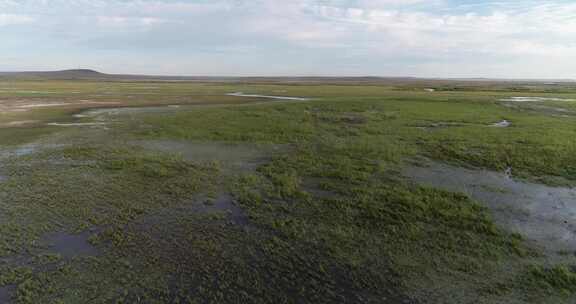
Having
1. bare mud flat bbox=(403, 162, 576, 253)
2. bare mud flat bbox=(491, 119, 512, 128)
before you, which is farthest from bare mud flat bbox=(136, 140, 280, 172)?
bare mud flat bbox=(491, 119, 512, 128)

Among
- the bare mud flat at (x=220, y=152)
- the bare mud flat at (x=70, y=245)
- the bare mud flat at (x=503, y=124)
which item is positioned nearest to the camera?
the bare mud flat at (x=70, y=245)

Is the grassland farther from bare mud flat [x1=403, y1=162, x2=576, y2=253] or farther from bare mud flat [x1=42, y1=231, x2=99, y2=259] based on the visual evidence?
bare mud flat [x1=403, y1=162, x2=576, y2=253]

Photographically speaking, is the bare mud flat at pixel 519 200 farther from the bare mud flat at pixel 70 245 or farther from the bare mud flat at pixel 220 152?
the bare mud flat at pixel 70 245

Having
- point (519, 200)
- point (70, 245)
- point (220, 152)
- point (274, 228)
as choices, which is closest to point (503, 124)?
point (519, 200)

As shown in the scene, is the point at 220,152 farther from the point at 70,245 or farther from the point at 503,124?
the point at 503,124

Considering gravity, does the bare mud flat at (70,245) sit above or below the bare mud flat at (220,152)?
below

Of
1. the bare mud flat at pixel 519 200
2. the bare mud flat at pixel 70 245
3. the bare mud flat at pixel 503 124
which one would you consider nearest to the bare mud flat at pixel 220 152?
the bare mud flat at pixel 70 245
